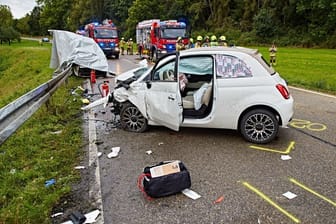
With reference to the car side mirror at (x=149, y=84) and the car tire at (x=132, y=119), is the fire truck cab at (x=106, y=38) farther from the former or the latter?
the car side mirror at (x=149, y=84)

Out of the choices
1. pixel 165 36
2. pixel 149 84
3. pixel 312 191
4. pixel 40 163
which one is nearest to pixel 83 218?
pixel 40 163

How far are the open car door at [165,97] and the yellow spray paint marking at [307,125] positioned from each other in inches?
105

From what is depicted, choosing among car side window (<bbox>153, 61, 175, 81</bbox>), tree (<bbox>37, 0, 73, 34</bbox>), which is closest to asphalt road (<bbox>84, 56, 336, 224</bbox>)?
car side window (<bbox>153, 61, 175, 81</bbox>)

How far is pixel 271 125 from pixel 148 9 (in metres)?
60.8

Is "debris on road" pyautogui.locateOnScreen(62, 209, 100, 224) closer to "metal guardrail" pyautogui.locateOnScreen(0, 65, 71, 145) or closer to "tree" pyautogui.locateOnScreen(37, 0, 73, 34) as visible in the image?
"metal guardrail" pyautogui.locateOnScreen(0, 65, 71, 145)

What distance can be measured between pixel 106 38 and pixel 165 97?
2402cm

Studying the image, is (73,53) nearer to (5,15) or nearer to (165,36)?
(165,36)

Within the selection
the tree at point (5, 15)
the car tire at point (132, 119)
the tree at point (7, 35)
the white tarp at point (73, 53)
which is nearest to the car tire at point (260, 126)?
the car tire at point (132, 119)

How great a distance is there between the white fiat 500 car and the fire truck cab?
22.3 meters

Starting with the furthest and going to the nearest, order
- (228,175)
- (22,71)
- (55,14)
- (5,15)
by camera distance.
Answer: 1. (55,14)
2. (5,15)
3. (22,71)
4. (228,175)

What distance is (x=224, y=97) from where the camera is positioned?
5852 millimetres

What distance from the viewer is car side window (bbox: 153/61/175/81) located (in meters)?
6.16

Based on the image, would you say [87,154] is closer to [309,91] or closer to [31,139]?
[31,139]

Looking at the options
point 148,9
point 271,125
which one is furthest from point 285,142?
point 148,9
